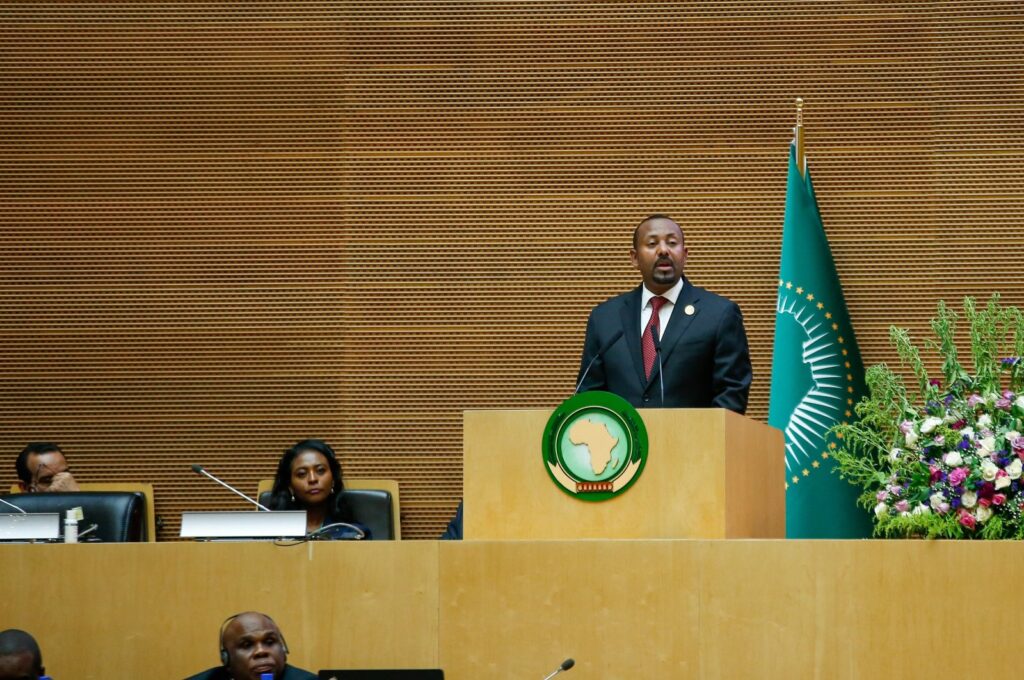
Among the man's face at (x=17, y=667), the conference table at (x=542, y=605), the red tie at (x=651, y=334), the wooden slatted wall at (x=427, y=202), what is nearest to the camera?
the man's face at (x=17, y=667)

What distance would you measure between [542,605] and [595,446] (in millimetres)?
426

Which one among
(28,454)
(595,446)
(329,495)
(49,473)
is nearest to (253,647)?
(595,446)

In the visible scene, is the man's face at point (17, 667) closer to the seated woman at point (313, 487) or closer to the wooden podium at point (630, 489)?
the wooden podium at point (630, 489)

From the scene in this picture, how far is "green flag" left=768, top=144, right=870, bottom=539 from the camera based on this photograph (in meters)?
6.22

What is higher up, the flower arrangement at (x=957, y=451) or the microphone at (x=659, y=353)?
the microphone at (x=659, y=353)

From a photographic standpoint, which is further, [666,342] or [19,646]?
[666,342]

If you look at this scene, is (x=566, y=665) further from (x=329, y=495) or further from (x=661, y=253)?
(x=329, y=495)

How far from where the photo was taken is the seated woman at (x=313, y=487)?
219 inches

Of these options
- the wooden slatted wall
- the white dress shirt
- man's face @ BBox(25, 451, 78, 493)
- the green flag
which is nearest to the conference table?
the white dress shirt

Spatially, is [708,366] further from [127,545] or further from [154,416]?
[154,416]

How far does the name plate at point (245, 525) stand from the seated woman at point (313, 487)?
1395mm

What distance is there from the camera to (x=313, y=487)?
5562 millimetres

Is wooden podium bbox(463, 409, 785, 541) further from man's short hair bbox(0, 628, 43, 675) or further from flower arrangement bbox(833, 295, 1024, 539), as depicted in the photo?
man's short hair bbox(0, 628, 43, 675)

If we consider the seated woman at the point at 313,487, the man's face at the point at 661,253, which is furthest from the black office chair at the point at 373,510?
the man's face at the point at 661,253
